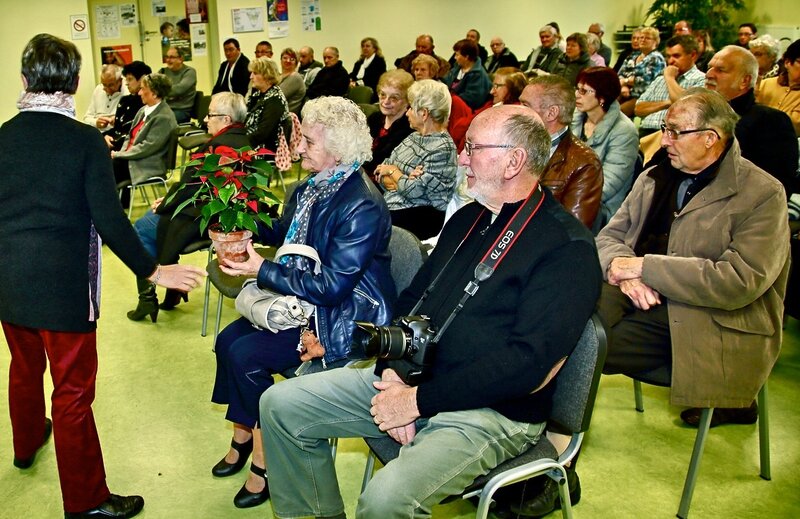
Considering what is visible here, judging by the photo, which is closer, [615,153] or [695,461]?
[695,461]

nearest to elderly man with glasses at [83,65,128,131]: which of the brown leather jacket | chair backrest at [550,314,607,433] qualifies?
the brown leather jacket

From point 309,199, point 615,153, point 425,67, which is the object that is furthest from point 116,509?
point 425,67

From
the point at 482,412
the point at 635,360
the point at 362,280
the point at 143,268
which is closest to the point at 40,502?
the point at 143,268

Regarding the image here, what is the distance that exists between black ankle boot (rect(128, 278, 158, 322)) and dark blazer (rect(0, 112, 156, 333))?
1815 mm

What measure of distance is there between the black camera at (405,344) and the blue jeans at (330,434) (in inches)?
A: 4.8

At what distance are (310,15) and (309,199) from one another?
345 inches

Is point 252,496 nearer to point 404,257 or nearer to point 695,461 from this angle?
point 404,257

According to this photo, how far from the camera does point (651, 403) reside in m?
3.10

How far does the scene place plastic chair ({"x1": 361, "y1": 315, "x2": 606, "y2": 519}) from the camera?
177cm

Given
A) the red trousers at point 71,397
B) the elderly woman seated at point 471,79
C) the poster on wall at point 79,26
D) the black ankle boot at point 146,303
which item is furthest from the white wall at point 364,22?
the red trousers at point 71,397

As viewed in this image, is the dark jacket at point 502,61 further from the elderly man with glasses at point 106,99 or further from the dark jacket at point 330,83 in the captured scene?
the elderly man with glasses at point 106,99

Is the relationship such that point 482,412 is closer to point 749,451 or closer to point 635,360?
point 635,360

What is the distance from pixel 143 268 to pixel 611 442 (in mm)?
1808

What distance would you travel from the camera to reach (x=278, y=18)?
10344 mm
